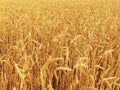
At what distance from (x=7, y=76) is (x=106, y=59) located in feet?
2.17

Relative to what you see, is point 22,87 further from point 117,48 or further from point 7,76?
point 117,48

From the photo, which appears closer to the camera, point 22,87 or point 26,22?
point 22,87

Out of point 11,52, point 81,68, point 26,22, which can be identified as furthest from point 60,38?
point 26,22

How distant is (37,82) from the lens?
1.35 meters

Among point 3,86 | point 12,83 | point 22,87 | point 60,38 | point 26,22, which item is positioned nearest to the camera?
point 22,87

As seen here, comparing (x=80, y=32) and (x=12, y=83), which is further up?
(x=80, y=32)

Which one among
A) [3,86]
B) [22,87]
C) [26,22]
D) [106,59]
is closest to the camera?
[22,87]

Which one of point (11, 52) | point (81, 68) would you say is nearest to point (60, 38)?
point (11, 52)

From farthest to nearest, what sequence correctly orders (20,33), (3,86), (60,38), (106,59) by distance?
(20,33)
(60,38)
(106,59)
(3,86)

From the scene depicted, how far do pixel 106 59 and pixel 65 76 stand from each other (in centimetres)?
37

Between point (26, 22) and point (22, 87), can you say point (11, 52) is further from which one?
point (26, 22)

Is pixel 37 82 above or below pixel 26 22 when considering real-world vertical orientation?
below

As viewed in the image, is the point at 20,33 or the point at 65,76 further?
the point at 20,33

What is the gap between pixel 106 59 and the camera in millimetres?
1708
